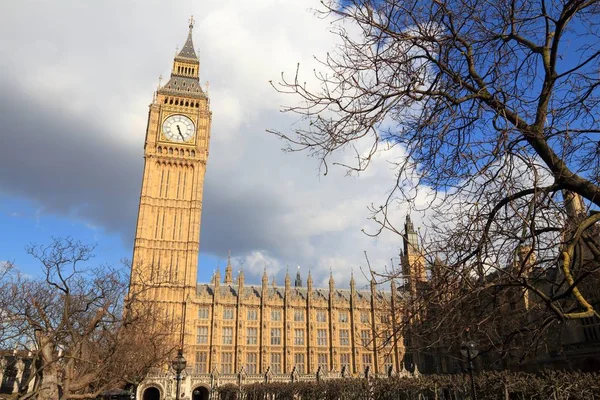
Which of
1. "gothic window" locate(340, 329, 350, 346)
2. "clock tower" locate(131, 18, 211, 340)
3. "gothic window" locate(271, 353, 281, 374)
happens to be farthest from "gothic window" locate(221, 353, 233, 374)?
"gothic window" locate(340, 329, 350, 346)

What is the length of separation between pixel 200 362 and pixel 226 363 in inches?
112

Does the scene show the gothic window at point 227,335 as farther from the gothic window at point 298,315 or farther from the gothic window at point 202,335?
the gothic window at point 298,315

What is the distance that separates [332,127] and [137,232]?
4818cm

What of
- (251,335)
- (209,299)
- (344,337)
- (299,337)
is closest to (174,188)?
(209,299)

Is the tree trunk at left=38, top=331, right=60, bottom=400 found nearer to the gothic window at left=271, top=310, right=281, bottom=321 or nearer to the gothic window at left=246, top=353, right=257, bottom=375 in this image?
the gothic window at left=246, top=353, right=257, bottom=375

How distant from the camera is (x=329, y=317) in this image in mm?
51812

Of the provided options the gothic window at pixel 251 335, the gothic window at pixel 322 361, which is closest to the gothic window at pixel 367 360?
the gothic window at pixel 322 361

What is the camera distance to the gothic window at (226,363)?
45.8m

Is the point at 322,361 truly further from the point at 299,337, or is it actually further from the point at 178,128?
the point at 178,128

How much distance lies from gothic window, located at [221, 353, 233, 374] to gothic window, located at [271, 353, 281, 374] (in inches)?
186

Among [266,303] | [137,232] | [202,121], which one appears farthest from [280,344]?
[202,121]

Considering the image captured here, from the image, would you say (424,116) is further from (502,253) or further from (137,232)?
(137,232)

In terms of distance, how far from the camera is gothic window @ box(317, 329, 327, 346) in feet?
166

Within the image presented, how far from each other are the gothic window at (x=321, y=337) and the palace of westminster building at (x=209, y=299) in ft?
0.39
